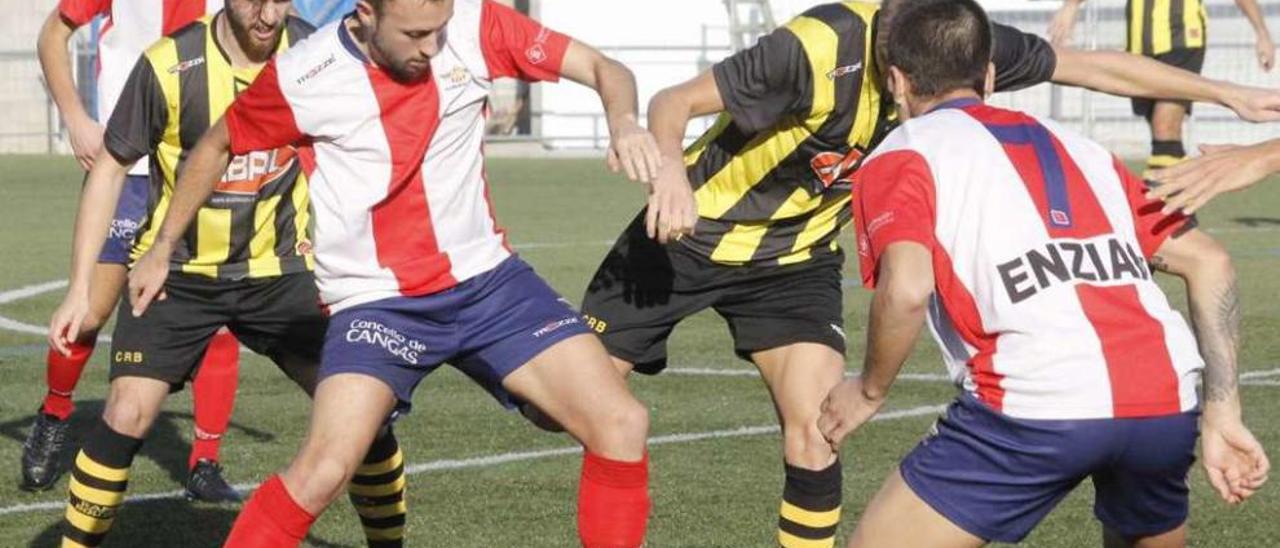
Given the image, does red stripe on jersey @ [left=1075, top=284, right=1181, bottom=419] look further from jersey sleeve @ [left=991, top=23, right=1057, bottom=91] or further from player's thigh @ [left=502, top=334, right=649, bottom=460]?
jersey sleeve @ [left=991, top=23, right=1057, bottom=91]

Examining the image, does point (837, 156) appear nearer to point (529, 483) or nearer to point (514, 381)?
point (514, 381)

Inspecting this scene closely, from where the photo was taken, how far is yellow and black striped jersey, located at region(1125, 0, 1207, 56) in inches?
669

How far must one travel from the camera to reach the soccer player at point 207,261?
6.67 meters

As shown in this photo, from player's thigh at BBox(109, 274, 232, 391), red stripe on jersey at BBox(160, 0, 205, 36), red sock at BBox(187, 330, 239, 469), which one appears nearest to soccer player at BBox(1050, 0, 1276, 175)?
red stripe on jersey at BBox(160, 0, 205, 36)

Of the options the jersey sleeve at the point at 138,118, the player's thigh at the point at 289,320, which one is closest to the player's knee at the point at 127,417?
the player's thigh at the point at 289,320

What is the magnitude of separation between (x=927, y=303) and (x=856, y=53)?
189 centimetres

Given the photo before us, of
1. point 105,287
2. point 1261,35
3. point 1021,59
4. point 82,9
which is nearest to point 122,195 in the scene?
point 105,287

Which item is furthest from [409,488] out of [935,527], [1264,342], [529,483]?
[1264,342]

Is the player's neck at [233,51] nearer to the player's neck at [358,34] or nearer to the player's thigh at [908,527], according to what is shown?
the player's neck at [358,34]

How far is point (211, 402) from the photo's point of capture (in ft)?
26.8

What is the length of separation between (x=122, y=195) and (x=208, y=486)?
108cm

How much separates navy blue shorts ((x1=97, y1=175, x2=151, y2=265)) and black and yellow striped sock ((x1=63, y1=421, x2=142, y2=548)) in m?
0.80

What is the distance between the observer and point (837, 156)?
6.79 meters

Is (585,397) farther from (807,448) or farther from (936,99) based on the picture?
(936,99)
